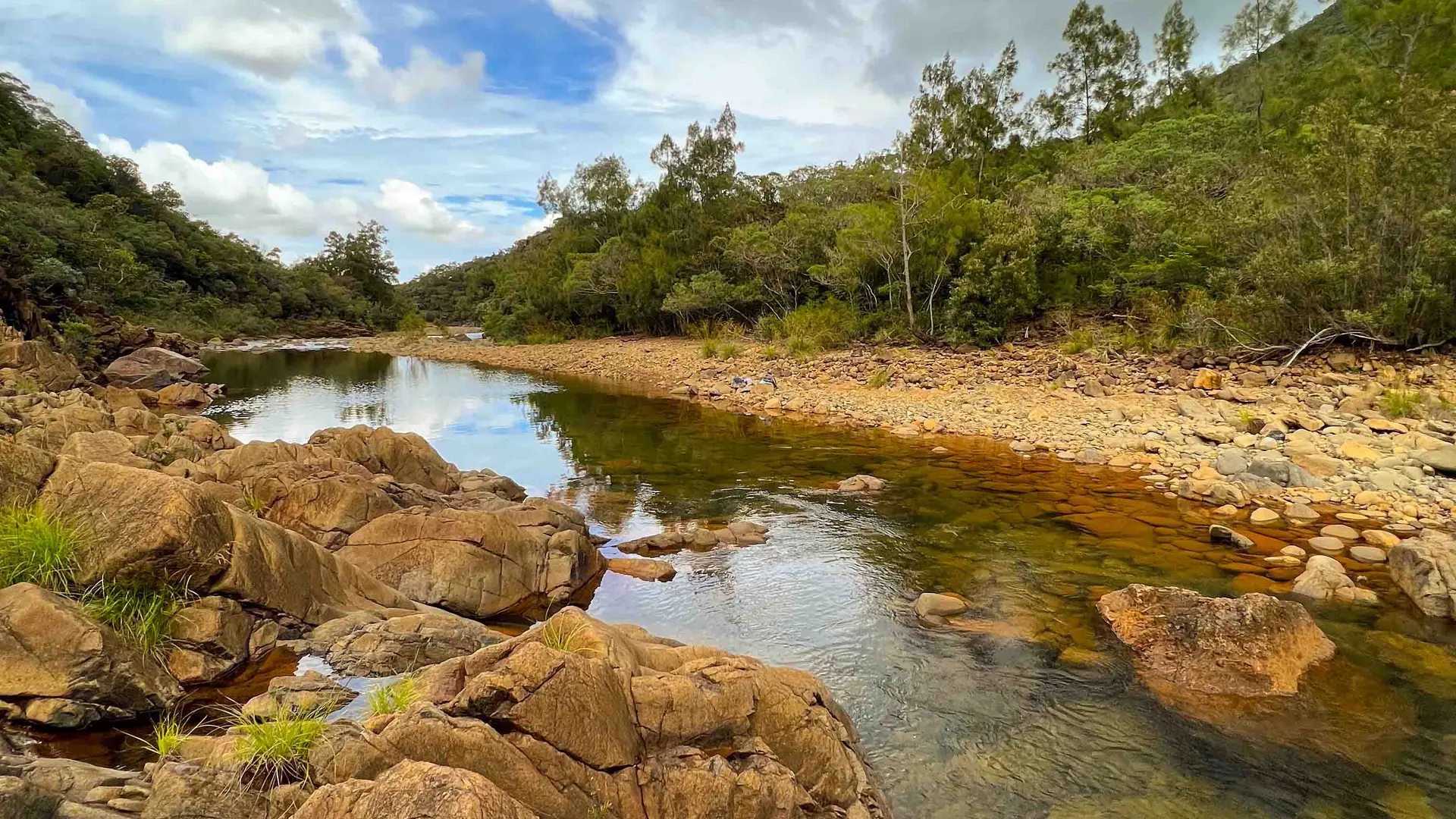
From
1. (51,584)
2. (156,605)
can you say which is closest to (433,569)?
(156,605)

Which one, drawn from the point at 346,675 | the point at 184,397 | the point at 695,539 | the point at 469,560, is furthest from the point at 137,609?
the point at 184,397

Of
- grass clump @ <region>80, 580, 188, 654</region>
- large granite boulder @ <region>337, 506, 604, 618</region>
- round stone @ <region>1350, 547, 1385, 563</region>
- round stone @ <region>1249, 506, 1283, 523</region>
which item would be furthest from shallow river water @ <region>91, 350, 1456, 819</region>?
grass clump @ <region>80, 580, 188, 654</region>

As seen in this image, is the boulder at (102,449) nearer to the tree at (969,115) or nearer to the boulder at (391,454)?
the boulder at (391,454)

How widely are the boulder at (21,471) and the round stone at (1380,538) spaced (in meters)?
16.0

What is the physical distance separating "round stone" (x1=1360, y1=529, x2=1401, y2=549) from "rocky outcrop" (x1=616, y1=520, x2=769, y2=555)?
8.80 m

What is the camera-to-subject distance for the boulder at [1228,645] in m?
6.79

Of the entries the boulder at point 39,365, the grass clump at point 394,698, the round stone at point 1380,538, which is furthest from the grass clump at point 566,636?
the boulder at point 39,365

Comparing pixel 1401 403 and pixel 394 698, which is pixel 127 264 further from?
pixel 1401 403

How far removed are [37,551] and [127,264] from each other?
56902mm

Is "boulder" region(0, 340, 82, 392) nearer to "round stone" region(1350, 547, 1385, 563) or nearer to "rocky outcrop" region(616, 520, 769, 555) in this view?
"rocky outcrop" region(616, 520, 769, 555)

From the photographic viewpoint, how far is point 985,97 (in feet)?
123

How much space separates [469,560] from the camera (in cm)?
881

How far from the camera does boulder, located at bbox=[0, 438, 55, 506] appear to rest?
6.15 m

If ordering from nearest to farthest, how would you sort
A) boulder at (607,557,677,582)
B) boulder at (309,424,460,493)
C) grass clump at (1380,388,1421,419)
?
boulder at (607,557,677,582)
boulder at (309,424,460,493)
grass clump at (1380,388,1421,419)
